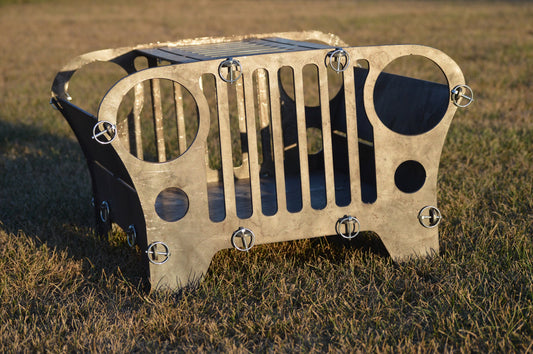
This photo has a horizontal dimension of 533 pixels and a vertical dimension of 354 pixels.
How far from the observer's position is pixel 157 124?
4527 mm

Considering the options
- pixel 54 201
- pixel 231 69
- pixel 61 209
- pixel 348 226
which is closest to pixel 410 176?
pixel 348 226

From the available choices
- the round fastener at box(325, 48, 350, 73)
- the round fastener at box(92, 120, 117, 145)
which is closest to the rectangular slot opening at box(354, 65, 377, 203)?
the round fastener at box(325, 48, 350, 73)

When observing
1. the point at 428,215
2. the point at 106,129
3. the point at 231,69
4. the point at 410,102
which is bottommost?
the point at 428,215

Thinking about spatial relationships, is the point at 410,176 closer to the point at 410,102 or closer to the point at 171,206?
the point at 410,102

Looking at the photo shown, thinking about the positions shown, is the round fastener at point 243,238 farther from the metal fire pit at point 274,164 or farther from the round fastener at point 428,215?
the round fastener at point 428,215

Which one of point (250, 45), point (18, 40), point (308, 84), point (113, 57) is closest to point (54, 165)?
point (113, 57)

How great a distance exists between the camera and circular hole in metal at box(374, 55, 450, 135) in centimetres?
384

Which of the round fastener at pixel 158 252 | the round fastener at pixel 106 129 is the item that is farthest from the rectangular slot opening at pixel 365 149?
the round fastener at pixel 106 129

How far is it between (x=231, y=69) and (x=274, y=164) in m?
0.56

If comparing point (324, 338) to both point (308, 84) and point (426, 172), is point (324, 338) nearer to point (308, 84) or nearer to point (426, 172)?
point (426, 172)

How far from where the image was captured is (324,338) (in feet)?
10.1

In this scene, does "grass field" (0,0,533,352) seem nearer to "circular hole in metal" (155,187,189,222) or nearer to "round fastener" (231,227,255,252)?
"round fastener" (231,227,255,252)

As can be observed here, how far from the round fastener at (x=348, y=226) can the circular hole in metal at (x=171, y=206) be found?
32.2 inches

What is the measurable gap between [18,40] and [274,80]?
1469 cm
